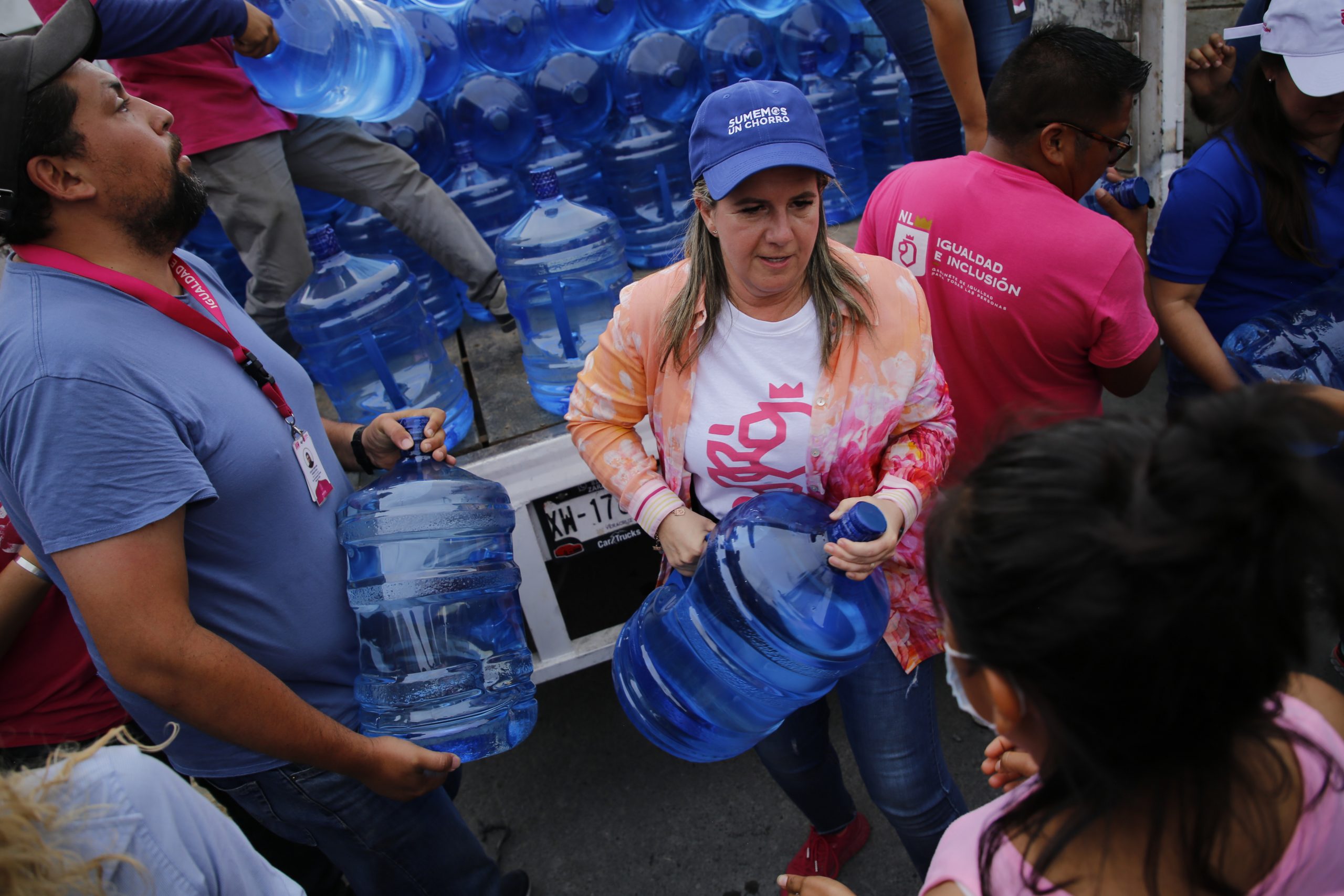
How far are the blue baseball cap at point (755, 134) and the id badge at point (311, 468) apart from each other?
973mm

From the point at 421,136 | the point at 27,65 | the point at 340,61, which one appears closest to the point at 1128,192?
the point at 27,65

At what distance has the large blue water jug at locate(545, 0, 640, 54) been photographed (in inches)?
156

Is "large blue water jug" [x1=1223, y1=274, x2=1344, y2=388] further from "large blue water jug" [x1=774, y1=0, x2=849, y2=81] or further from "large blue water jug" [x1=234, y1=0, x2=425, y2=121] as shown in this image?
"large blue water jug" [x1=234, y1=0, x2=425, y2=121]

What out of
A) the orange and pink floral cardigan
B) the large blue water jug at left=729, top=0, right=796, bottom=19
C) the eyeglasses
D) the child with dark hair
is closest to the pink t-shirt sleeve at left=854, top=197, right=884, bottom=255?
the eyeglasses

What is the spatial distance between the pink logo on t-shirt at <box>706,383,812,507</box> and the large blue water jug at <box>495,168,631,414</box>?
1353 millimetres

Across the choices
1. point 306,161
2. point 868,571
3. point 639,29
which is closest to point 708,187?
point 868,571

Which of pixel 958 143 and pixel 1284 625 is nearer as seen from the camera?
pixel 1284 625

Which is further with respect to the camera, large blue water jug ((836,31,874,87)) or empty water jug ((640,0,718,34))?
large blue water jug ((836,31,874,87))

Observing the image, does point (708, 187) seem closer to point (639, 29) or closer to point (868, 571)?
point (868, 571)

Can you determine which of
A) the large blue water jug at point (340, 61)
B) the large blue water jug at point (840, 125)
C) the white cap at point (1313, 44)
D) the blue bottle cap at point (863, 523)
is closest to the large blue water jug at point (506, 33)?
the large blue water jug at point (340, 61)

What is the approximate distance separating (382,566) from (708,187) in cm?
117

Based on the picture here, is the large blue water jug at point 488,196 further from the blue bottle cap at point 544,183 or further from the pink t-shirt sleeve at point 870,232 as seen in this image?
the pink t-shirt sleeve at point 870,232

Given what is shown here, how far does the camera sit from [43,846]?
0.87m

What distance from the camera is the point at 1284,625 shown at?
0.75 meters
